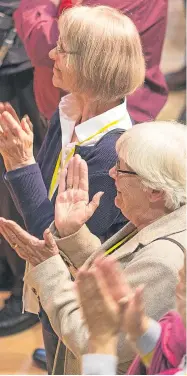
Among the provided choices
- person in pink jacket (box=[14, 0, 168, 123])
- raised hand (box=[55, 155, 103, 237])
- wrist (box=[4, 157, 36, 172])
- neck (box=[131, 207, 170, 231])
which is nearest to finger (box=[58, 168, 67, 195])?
raised hand (box=[55, 155, 103, 237])

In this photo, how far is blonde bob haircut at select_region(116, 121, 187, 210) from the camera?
201 cm

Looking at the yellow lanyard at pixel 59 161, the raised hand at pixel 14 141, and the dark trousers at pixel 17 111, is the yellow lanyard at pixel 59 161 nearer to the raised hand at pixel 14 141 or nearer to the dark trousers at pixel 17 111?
the raised hand at pixel 14 141

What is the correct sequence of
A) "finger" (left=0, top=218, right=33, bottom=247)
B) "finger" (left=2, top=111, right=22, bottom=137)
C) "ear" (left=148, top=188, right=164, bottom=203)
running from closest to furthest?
1. "ear" (left=148, top=188, right=164, bottom=203)
2. "finger" (left=0, top=218, right=33, bottom=247)
3. "finger" (left=2, top=111, right=22, bottom=137)

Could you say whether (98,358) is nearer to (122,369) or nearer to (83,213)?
(122,369)

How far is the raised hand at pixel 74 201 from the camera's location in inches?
87.8

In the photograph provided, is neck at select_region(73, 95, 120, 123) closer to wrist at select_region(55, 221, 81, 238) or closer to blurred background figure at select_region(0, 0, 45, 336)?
wrist at select_region(55, 221, 81, 238)

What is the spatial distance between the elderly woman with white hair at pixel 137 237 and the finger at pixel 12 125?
262mm

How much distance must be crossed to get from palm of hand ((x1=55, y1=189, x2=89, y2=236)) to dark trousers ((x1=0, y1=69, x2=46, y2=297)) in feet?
4.56

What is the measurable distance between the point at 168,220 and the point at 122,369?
13.8 inches

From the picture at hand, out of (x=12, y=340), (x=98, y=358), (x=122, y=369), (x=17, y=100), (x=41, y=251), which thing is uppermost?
(x=98, y=358)

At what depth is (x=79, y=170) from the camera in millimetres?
2291

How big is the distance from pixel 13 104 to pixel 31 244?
1533 millimetres

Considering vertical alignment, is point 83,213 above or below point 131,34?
below

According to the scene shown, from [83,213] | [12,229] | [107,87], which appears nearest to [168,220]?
[83,213]
